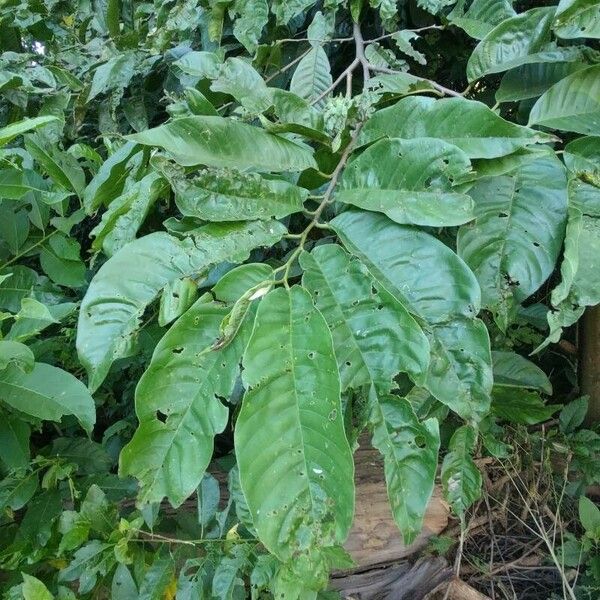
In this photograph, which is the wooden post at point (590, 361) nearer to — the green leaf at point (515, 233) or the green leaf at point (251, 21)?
the green leaf at point (515, 233)

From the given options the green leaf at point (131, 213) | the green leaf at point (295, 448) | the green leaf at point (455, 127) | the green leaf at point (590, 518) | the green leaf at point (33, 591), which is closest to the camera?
the green leaf at point (295, 448)

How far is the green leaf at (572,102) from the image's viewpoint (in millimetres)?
745

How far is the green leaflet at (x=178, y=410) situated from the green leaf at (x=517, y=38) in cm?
57

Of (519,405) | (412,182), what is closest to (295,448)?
(412,182)

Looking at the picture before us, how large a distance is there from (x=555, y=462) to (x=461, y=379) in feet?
3.81

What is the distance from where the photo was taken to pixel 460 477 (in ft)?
2.94

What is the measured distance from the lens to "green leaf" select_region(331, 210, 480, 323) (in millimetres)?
607

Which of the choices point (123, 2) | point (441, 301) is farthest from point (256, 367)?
point (123, 2)

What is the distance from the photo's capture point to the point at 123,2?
170 cm

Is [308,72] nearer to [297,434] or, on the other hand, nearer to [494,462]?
[297,434]

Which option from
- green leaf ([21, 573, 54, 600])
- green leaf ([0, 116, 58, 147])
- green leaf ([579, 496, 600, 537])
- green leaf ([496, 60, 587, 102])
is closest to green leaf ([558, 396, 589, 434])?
green leaf ([579, 496, 600, 537])

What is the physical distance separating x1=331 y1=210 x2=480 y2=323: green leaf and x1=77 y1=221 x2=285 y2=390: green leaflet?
0.41 feet

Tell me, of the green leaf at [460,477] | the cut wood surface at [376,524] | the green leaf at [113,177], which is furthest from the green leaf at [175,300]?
the cut wood surface at [376,524]

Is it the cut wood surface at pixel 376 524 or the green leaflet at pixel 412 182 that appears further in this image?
the cut wood surface at pixel 376 524
